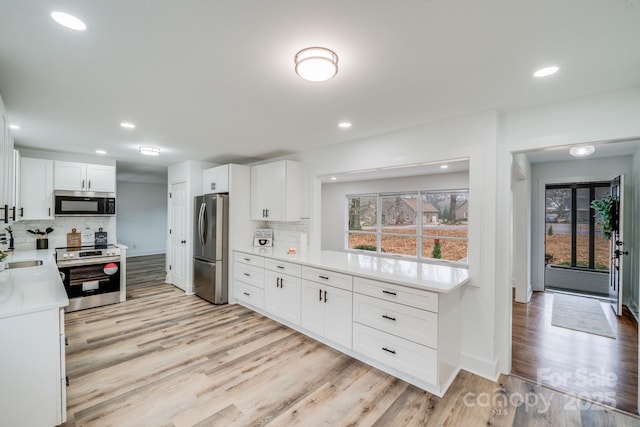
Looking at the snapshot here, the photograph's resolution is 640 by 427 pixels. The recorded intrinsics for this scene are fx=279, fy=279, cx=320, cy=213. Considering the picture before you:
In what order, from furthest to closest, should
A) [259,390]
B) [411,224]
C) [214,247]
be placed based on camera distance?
[411,224]
[214,247]
[259,390]

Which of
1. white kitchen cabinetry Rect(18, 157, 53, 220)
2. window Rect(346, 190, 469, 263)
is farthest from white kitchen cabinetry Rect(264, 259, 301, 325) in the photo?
window Rect(346, 190, 469, 263)

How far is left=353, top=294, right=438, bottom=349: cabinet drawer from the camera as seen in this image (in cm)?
223

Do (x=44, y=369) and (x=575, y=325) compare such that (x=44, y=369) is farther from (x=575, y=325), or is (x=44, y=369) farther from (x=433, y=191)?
(x=433, y=191)

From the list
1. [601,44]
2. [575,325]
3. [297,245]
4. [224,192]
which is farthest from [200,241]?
[575,325]

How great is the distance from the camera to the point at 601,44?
1528 millimetres

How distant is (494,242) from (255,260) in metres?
2.92

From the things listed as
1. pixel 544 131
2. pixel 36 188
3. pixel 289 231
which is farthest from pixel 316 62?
pixel 36 188

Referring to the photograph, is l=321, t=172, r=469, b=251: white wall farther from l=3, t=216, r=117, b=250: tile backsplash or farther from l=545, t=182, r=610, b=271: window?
l=3, t=216, r=117, b=250: tile backsplash

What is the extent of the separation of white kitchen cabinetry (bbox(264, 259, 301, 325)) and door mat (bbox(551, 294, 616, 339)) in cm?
341

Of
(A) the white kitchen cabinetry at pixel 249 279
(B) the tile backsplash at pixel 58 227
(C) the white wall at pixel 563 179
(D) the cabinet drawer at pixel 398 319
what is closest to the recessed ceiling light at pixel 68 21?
(D) the cabinet drawer at pixel 398 319

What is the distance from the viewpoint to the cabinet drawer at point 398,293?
2.24 meters

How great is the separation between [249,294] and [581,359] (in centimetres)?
388

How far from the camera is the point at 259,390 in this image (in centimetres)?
229

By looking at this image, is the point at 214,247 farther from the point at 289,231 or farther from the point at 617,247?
the point at 617,247
